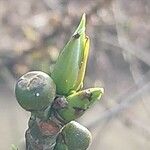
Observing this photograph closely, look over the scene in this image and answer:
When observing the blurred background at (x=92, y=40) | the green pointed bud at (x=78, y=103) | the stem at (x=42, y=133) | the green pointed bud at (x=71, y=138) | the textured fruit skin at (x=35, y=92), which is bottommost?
the blurred background at (x=92, y=40)

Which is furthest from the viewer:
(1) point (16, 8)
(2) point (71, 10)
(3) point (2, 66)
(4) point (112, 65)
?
(4) point (112, 65)

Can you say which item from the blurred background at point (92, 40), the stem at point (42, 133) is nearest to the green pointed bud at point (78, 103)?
the stem at point (42, 133)

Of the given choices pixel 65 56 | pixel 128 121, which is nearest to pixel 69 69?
pixel 65 56

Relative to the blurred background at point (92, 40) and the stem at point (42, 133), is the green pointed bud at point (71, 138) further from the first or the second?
the blurred background at point (92, 40)

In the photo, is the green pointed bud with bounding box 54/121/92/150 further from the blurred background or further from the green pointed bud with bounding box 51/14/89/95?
the blurred background

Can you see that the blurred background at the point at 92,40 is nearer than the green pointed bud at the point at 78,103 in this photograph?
No

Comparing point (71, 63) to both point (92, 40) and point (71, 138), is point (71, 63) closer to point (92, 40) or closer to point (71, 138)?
point (71, 138)

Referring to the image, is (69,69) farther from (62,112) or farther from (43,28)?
(43,28)
